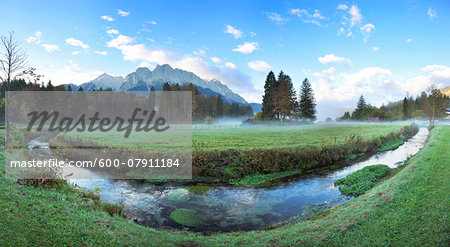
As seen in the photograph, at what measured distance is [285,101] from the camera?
2184 inches

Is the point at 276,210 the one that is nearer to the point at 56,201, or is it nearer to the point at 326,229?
the point at 326,229

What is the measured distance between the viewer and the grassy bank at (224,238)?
17.3 feet

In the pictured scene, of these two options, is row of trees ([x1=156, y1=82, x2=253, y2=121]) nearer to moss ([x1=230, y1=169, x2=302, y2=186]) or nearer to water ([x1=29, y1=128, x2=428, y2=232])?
moss ([x1=230, y1=169, x2=302, y2=186])

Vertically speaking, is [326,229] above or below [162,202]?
above

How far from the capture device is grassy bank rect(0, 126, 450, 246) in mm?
5266

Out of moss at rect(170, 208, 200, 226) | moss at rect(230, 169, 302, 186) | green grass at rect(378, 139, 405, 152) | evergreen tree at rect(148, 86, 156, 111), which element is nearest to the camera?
moss at rect(170, 208, 200, 226)

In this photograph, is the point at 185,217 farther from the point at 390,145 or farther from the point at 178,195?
the point at 390,145

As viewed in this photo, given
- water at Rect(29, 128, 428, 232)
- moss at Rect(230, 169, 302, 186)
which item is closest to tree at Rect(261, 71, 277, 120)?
moss at Rect(230, 169, 302, 186)

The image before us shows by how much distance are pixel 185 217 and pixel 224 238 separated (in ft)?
11.9

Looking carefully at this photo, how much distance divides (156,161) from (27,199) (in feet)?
36.3

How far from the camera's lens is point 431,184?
8.70m

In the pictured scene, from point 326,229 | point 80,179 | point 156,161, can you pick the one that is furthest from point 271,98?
point 326,229

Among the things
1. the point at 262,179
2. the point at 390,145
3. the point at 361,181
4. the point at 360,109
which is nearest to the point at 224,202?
the point at 262,179

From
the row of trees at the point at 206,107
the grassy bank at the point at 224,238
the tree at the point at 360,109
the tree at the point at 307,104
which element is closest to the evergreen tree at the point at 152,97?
the row of trees at the point at 206,107
